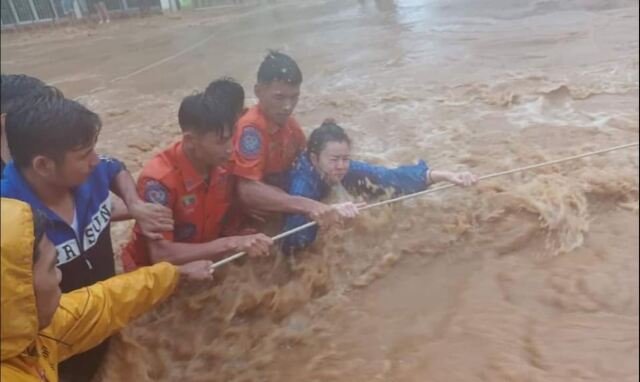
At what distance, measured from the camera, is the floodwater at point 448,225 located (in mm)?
1726

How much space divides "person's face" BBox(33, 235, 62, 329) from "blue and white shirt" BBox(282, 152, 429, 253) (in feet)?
4.56

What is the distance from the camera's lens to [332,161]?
2959 millimetres

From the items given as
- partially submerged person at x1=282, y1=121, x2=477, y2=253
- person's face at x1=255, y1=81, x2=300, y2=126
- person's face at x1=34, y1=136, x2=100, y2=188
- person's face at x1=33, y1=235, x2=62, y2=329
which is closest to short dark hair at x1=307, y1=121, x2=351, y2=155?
partially submerged person at x1=282, y1=121, x2=477, y2=253

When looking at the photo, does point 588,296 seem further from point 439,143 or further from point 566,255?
point 439,143

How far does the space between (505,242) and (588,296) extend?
879 millimetres

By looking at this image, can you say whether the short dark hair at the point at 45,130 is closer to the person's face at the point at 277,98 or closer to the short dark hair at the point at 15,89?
the short dark hair at the point at 15,89

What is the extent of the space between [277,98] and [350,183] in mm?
599

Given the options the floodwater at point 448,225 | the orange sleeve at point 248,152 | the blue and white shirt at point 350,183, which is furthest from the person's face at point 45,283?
the blue and white shirt at point 350,183

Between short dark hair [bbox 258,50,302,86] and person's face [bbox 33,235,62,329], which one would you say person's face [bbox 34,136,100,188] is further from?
short dark hair [bbox 258,50,302,86]

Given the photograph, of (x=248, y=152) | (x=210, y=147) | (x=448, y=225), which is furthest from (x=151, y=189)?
(x=448, y=225)

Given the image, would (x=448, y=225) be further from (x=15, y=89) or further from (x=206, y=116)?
(x=15, y=89)

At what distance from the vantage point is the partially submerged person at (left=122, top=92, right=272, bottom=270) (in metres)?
2.32

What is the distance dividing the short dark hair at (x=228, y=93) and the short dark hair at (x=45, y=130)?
622mm

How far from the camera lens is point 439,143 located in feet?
13.5
